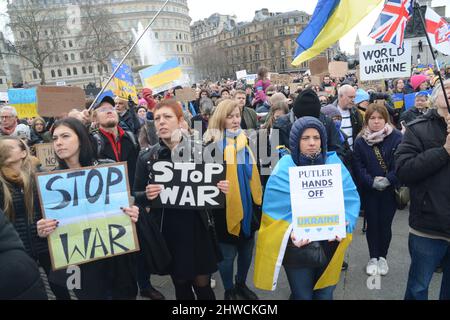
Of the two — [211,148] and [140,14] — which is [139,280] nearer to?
[211,148]

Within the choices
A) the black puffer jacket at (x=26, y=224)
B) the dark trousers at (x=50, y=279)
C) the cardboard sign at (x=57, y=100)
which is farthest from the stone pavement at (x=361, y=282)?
the cardboard sign at (x=57, y=100)

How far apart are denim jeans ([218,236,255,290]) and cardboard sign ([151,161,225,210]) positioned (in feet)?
2.64

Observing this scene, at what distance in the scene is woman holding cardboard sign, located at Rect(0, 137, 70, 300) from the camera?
93.1 inches

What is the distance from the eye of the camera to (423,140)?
2523mm

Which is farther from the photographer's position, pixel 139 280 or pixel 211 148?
pixel 139 280

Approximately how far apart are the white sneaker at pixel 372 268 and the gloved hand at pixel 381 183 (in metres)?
0.83

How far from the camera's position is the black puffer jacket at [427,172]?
2.40m

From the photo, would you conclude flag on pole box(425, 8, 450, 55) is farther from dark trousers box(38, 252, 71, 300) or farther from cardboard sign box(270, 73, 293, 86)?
cardboard sign box(270, 73, 293, 86)

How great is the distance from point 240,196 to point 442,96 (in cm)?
178

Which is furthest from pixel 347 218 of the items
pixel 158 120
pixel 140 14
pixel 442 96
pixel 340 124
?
pixel 140 14

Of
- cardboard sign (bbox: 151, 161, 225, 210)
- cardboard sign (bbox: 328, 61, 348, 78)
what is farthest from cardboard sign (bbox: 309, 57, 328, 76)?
cardboard sign (bbox: 151, 161, 225, 210)

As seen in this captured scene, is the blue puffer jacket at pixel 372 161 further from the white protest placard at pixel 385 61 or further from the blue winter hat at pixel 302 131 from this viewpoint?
the white protest placard at pixel 385 61

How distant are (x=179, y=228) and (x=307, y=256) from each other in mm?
1015

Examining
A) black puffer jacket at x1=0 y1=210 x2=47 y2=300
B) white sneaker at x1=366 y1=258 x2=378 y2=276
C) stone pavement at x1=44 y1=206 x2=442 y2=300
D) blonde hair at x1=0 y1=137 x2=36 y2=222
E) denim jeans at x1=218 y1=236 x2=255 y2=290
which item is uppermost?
blonde hair at x1=0 y1=137 x2=36 y2=222
